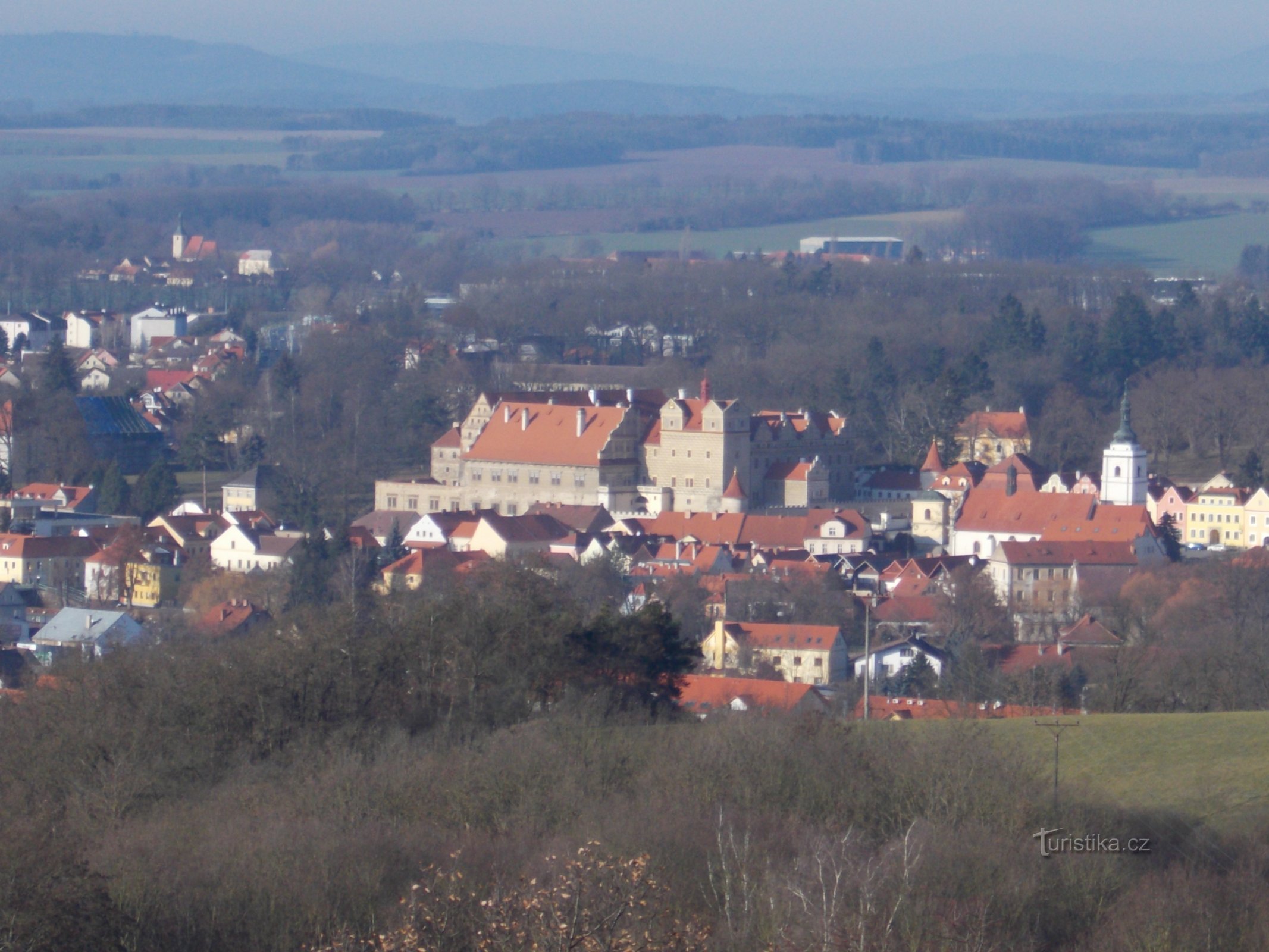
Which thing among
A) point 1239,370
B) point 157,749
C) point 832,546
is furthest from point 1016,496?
point 157,749

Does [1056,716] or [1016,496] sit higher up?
[1056,716]

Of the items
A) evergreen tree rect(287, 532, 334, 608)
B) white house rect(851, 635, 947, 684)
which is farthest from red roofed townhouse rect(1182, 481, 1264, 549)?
evergreen tree rect(287, 532, 334, 608)

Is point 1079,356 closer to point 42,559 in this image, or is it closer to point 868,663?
point 42,559

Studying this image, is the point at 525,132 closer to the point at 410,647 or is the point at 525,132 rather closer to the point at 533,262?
the point at 533,262

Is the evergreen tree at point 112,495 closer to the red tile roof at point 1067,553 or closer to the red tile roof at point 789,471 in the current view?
the red tile roof at point 789,471

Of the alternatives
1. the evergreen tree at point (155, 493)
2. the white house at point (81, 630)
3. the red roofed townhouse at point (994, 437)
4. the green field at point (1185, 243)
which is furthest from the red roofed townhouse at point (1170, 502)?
the green field at point (1185, 243)

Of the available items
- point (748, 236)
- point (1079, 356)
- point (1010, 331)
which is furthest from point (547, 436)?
point (748, 236)
